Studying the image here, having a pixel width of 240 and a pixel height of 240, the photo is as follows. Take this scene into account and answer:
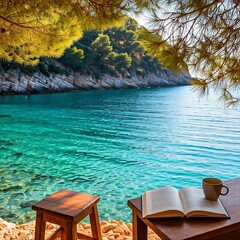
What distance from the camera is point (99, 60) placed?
37625 millimetres

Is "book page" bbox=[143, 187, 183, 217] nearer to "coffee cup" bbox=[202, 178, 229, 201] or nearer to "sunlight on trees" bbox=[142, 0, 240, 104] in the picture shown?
"coffee cup" bbox=[202, 178, 229, 201]

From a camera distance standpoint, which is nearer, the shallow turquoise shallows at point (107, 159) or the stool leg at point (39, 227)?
the stool leg at point (39, 227)

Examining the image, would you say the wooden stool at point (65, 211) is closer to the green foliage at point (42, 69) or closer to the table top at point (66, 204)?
the table top at point (66, 204)

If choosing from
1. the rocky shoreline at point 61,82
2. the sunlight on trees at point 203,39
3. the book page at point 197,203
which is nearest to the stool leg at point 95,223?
the book page at point 197,203

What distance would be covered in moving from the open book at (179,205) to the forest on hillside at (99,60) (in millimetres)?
26501

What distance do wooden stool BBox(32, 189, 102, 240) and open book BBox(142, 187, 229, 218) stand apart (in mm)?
433

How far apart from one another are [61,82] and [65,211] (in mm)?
30230

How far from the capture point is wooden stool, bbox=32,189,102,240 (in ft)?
4.95

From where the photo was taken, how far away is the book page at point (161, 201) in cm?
123

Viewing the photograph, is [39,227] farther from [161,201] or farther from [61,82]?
[61,82]

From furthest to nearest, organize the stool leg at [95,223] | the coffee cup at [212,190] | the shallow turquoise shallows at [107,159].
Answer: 1. the shallow turquoise shallows at [107,159]
2. the stool leg at [95,223]
3. the coffee cup at [212,190]

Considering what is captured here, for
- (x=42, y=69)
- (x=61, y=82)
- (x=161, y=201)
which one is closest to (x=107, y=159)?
(x=161, y=201)

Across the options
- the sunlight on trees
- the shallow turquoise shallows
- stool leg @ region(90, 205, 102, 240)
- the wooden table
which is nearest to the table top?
stool leg @ region(90, 205, 102, 240)

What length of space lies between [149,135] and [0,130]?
572 centimetres
